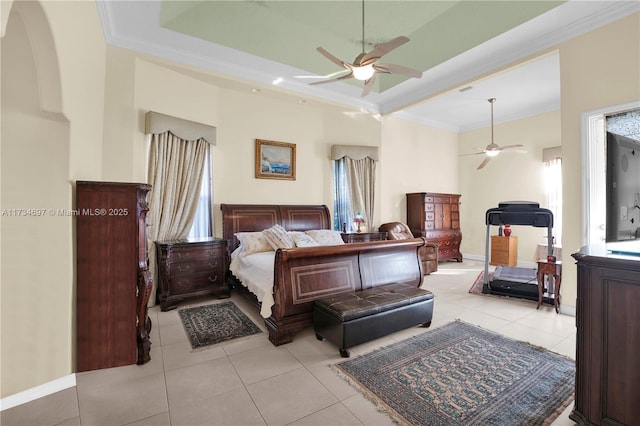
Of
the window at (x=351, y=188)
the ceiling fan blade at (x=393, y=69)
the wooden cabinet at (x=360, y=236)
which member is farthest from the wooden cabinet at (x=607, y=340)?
the window at (x=351, y=188)

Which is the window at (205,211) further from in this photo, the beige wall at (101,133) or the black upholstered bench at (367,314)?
the black upholstered bench at (367,314)

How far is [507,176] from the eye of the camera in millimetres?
6969

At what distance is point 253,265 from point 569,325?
376 centimetres

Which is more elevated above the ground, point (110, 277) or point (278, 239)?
point (278, 239)

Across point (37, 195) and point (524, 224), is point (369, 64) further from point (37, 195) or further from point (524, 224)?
point (524, 224)

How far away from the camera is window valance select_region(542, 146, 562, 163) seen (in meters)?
6.01

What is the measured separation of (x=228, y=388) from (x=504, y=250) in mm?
6653

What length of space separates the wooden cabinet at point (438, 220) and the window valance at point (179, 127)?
4647 mm

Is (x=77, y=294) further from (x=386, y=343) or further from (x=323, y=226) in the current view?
(x=323, y=226)

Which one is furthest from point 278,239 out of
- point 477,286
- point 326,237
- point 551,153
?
point 551,153

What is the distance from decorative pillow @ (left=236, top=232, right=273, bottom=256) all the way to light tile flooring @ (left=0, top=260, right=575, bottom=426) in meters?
1.12

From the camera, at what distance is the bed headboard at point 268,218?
4.60 metres

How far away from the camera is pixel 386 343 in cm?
281

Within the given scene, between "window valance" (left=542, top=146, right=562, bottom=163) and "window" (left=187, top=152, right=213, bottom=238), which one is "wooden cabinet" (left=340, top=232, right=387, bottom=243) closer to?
"window" (left=187, top=152, right=213, bottom=238)
